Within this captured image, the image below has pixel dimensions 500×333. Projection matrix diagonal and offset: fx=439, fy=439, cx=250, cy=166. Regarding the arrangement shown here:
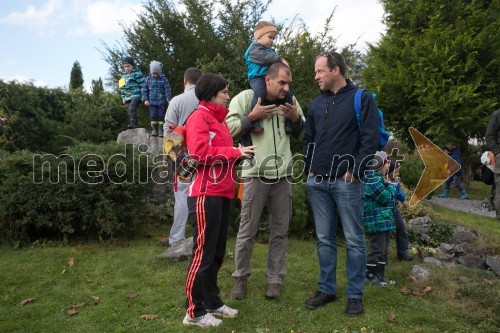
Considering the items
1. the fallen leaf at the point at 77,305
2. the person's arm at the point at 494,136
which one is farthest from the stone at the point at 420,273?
the person's arm at the point at 494,136

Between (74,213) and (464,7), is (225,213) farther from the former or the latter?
(464,7)

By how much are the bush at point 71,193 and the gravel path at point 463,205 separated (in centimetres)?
766

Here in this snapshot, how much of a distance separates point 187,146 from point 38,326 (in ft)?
6.71

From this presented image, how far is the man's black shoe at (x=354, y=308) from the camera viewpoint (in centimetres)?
387

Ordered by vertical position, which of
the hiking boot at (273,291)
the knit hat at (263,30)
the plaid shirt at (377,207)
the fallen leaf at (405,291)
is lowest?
the fallen leaf at (405,291)

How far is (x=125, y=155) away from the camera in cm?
644

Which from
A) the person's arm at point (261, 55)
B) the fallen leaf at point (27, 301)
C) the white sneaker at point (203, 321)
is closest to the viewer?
the white sneaker at point (203, 321)

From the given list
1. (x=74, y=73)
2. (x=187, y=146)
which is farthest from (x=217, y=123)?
(x=74, y=73)

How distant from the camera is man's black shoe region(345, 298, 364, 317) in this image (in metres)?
3.87

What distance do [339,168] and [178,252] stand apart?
255 centimetres

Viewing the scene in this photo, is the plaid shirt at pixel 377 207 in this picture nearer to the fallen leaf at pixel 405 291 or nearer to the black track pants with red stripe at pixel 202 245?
the fallen leaf at pixel 405 291

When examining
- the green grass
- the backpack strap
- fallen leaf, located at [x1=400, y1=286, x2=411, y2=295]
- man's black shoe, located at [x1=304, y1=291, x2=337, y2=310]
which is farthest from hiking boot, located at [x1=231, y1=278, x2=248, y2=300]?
the backpack strap

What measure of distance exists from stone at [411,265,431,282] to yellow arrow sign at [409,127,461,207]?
18.6 ft

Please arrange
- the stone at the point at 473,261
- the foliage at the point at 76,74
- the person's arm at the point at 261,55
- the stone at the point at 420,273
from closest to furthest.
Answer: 1. the person's arm at the point at 261,55
2. the stone at the point at 420,273
3. the stone at the point at 473,261
4. the foliage at the point at 76,74
